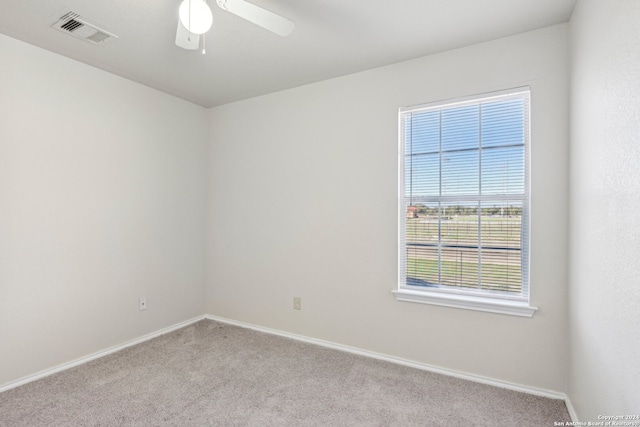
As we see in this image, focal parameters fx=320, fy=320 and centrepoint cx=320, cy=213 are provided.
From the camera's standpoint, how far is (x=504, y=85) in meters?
2.30

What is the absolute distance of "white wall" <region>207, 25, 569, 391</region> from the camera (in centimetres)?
217

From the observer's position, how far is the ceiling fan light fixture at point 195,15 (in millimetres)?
1483

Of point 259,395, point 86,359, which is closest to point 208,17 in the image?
point 259,395

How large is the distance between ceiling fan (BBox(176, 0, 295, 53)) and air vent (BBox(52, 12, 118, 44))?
94cm

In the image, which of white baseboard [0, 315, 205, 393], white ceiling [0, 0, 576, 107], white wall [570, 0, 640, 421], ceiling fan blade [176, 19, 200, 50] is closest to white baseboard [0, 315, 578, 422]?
white baseboard [0, 315, 205, 393]

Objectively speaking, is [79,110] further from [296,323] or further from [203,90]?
[296,323]

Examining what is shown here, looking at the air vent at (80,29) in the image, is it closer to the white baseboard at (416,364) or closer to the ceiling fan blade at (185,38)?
the ceiling fan blade at (185,38)

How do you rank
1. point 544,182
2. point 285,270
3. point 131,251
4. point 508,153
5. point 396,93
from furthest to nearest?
1. point 285,270
2. point 131,251
3. point 396,93
4. point 508,153
5. point 544,182

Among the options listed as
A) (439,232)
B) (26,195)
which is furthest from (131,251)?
(439,232)

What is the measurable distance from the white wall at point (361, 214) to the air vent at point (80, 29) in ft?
4.81

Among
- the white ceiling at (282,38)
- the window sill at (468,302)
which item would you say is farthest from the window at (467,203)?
the white ceiling at (282,38)

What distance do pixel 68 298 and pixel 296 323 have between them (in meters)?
1.96

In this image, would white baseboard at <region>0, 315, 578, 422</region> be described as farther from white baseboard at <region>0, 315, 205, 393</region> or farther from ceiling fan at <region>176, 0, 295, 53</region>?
ceiling fan at <region>176, 0, 295, 53</region>

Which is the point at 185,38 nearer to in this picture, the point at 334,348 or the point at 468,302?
the point at 468,302
